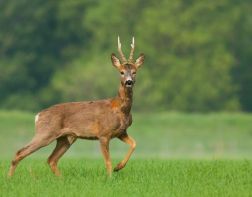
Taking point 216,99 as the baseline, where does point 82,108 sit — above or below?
below

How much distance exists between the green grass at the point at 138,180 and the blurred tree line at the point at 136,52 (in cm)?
4847

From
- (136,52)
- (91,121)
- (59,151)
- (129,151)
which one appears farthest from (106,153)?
(136,52)

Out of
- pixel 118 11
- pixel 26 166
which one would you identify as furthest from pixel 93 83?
pixel 26 166

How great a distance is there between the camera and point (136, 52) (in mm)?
73562

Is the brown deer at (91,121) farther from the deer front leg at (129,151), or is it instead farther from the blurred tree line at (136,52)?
the blurred tree line at (136,52)

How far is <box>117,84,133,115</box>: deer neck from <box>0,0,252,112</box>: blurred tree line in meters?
49.1

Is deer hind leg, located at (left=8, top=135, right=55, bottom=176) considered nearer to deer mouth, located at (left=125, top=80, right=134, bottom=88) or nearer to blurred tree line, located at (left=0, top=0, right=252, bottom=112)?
deer mouth, located at (left=125, top=80, right=134, bottom=88)

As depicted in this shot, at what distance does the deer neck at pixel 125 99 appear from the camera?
19250 mm

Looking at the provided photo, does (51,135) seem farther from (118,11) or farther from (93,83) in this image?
(118,11)

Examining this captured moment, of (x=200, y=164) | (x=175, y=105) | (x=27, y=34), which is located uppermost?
(x=27, y=34)

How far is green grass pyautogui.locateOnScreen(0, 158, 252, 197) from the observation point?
16.7 metres

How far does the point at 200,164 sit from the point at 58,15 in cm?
6322

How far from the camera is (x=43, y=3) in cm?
8400

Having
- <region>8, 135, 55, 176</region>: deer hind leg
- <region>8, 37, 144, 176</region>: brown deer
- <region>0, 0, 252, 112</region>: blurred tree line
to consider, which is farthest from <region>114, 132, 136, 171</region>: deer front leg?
<region>0, 0, 252, 112</region>: blurred tree line
